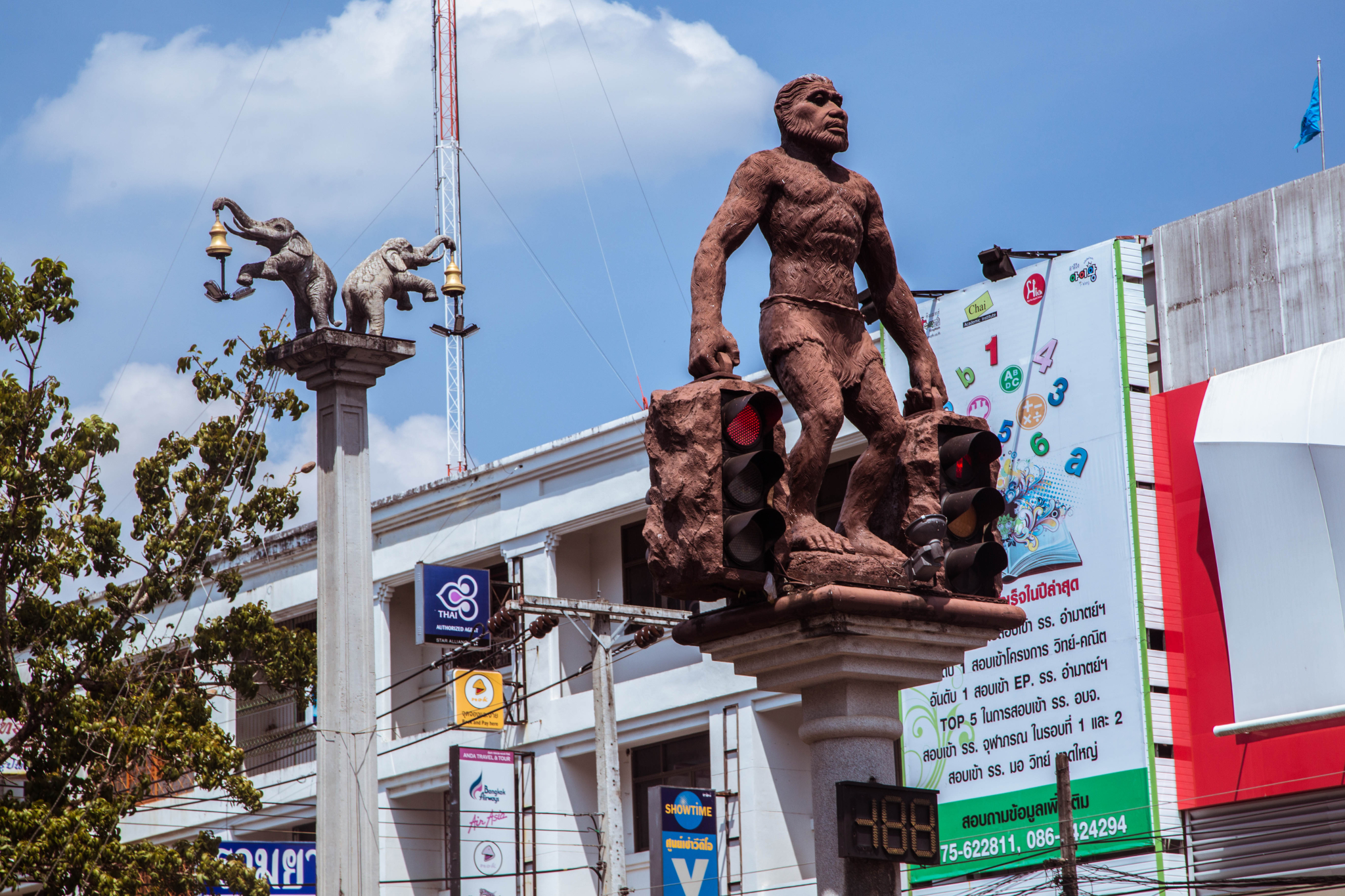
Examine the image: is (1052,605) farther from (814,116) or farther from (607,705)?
(814,116)

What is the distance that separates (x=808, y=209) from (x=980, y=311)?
1642 cm

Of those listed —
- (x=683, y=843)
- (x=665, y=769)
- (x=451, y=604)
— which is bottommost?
(x=683, y=843)

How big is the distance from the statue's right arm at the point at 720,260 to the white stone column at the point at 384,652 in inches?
1005

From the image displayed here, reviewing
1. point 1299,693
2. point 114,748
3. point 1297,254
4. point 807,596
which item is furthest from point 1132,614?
point 807,596

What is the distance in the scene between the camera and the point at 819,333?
31.2 ft

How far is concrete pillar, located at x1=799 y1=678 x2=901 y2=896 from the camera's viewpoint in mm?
8867

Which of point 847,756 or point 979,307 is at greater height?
point 979,307

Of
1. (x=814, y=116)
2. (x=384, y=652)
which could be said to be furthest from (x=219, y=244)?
(x=384, y=652)

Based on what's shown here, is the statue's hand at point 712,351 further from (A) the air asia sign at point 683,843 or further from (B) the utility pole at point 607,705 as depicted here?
(A) the air asia sign at point 683,843

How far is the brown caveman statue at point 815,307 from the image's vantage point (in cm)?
927

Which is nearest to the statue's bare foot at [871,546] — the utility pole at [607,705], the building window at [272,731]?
the utility pole at [607,705]

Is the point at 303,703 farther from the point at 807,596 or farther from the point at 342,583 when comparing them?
the point at 807,596

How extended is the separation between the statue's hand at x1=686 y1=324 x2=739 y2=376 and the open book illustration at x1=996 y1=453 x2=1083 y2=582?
1539 centimetres

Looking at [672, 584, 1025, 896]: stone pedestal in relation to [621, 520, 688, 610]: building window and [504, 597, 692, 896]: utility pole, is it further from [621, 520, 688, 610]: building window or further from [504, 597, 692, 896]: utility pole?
[621, 520, 688, 610]: building window
